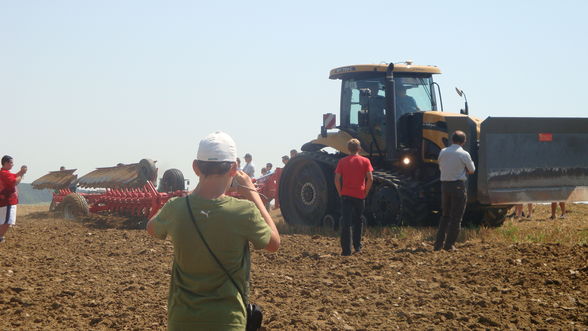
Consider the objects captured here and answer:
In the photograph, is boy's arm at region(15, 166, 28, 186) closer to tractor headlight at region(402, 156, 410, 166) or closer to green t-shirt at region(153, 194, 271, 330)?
tractor headlight at region(402, 156, 410, 166)

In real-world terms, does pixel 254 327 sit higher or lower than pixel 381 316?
higher

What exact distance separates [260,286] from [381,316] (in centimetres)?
191

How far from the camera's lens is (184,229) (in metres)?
3.55

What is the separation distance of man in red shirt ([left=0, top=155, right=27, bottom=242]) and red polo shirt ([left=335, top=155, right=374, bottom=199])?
5.72 meters

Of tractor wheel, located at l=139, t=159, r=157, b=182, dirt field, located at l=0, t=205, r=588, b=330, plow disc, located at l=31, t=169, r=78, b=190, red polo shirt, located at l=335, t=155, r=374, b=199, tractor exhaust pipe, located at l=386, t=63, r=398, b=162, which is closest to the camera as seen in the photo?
dirt field, located at l=0, t=205, r=588, b=330

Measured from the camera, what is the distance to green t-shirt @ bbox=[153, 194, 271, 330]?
3.46 meters

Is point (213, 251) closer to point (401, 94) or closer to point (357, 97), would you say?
point (401, 94)

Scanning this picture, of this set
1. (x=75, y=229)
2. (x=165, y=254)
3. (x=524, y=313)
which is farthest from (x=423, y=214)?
(x=75, y=229)

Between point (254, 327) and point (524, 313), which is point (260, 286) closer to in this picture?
point (524, 313)

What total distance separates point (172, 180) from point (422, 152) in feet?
25.6

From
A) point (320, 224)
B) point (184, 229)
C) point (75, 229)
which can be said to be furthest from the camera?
point (75, 229)

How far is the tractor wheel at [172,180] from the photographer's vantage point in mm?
19625

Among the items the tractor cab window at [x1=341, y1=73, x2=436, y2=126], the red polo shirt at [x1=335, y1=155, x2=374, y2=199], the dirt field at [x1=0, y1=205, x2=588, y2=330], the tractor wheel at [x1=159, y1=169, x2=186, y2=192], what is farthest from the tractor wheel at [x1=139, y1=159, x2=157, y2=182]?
the red polo shirt at [x1=335, y1=155, x2=374, y2=199]

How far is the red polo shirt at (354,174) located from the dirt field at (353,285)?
35.0 inches
